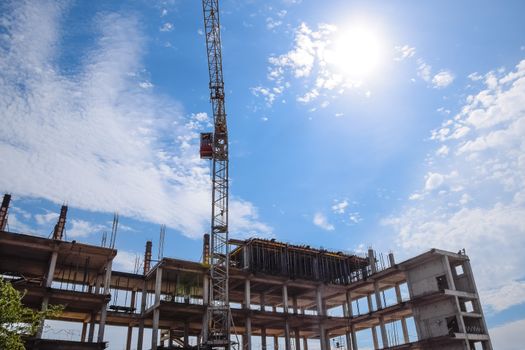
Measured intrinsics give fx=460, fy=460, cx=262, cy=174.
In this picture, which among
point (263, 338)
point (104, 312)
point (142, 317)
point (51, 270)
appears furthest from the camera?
point (263, 338)

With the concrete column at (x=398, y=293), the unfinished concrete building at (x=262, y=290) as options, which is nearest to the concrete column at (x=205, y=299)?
the unfinished concrete building at (x=262, y=290)

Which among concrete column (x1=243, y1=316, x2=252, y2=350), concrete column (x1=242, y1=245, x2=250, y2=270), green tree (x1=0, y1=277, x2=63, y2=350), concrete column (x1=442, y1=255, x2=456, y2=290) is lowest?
green tree (x1=0, y1=277, x2=63, y2=350)

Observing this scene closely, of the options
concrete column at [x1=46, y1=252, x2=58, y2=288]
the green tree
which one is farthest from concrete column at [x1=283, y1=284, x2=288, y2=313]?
the green tree

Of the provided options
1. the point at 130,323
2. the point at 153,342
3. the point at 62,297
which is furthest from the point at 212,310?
the point at 62,297

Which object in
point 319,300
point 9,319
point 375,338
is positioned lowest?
point 9,319

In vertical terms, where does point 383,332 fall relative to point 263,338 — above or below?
below

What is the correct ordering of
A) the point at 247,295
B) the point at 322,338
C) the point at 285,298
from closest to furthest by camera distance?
the point at 247,295 < the point at 285,298 < the point at 322,338

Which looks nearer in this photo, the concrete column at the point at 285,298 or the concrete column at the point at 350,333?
the concrete column at the point at 285,298

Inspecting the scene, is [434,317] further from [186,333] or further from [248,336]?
[186,333]

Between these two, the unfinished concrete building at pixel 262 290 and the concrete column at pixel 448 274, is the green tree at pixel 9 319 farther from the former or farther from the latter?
the concrete column at pixel 448 274

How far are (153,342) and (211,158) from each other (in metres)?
25.3

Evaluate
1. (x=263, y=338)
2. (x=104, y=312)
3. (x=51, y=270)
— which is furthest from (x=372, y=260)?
(x=51, y=270)

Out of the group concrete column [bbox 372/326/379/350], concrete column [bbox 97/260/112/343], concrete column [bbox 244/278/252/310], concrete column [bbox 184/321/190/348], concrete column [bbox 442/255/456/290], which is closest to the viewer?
concrete column [bbox 97/260/112/343]

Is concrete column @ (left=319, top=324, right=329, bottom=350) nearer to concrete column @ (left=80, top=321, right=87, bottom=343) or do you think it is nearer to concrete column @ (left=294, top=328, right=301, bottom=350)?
concrete column @ (left=294, top=328, right=301, bottom=350)
